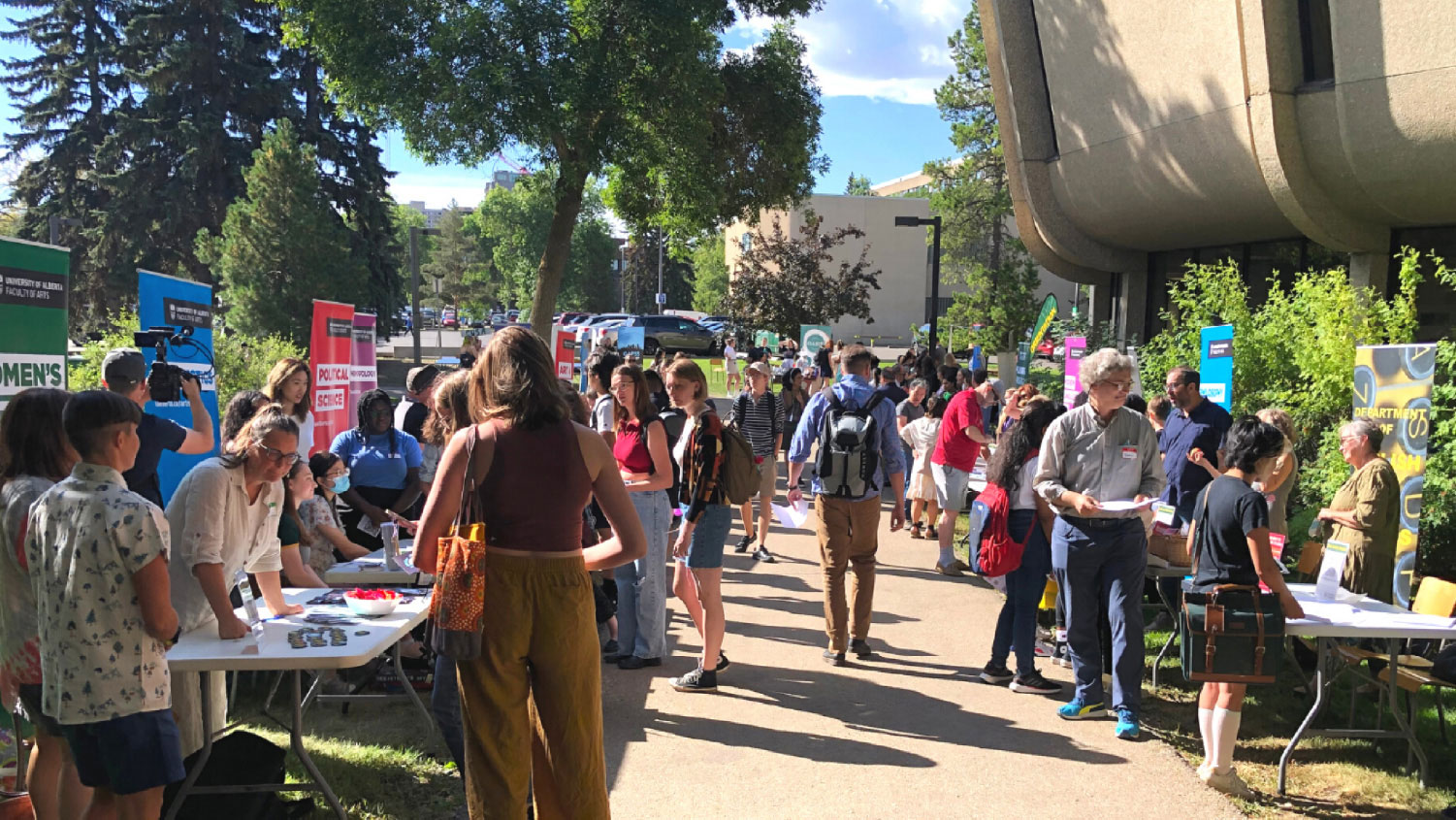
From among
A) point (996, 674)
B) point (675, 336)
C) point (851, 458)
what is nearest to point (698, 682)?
point (851, 458)

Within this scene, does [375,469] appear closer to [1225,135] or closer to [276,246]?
[1225,135]

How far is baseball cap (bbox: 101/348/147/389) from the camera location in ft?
15.9

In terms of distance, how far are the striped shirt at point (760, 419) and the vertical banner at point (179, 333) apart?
4.89 m

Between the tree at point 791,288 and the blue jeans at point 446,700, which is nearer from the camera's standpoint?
the blue jeans at point 446,700

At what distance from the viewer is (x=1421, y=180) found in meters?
11.2

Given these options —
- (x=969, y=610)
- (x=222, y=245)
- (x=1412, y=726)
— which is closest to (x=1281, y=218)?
(x=969, y=610)

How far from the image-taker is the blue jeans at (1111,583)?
17.4 ft

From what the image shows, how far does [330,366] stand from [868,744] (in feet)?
22.0

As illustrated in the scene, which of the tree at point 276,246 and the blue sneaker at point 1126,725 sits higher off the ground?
the tree at point 276,246

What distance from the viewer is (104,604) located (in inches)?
122

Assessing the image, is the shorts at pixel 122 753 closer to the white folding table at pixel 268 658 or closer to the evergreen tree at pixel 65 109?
the white folding table at pixel 268 658

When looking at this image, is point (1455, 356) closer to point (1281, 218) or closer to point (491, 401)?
point (1281, 218)

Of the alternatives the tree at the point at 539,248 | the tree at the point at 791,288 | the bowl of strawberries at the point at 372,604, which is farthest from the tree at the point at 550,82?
the tree at the point at 539,248

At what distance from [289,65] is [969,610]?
33.3m
